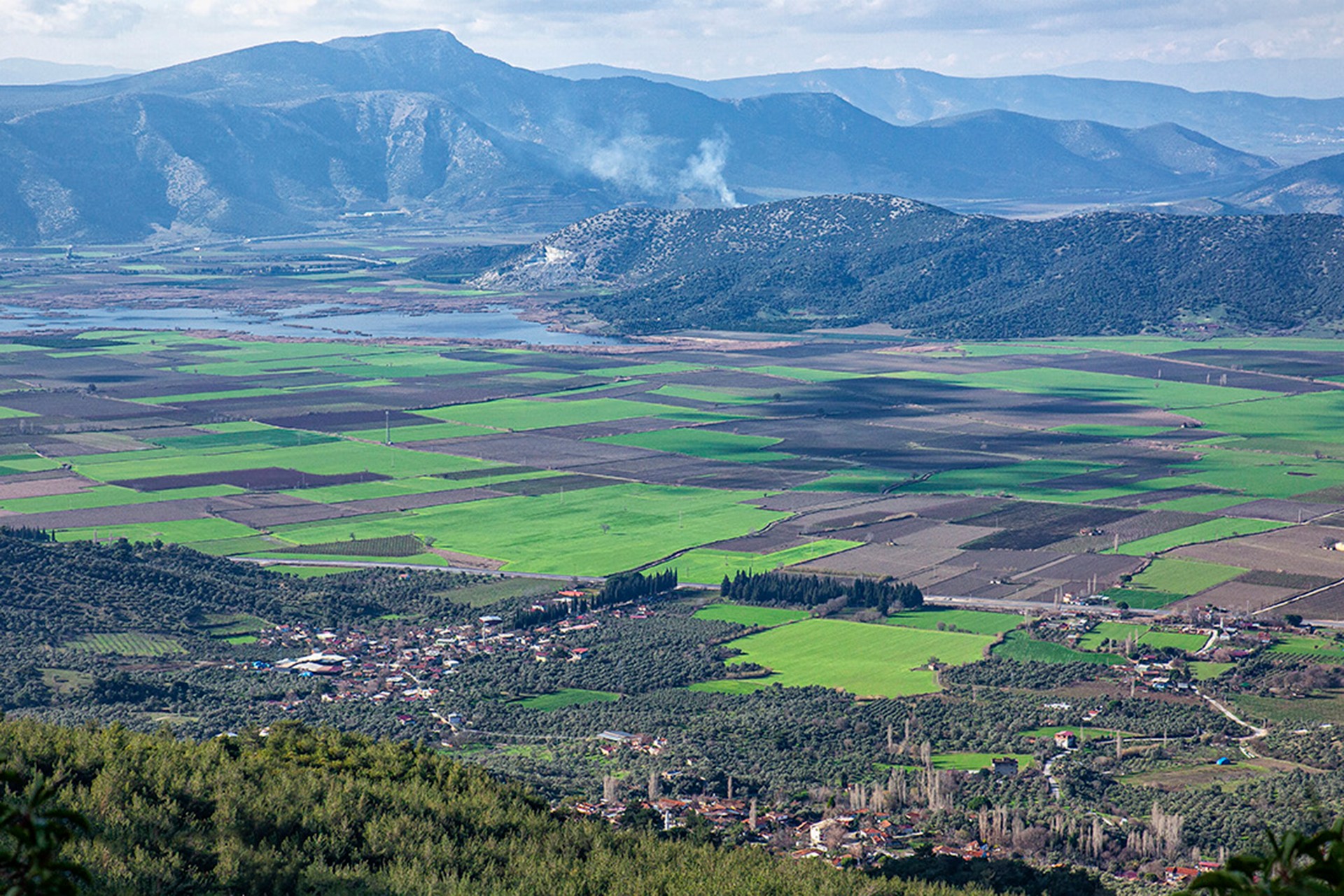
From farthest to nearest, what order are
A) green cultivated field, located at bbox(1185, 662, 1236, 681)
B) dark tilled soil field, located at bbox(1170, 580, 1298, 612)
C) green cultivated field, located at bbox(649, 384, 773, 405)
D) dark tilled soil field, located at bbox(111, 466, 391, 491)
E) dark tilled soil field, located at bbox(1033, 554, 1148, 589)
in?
green cultivated field, located at bbox(649, 384, 773, 405) < dark tilled soil field, located at bbox(111, 466, 391, 491) < dark tilled soil field, located at bbox(1033, 554, 1148, 589) < dark tilled soil field, located at bbox(1170, 580, 1298, 612) < green cultivated field, located at bbox(1185, 662, 1236, 681)

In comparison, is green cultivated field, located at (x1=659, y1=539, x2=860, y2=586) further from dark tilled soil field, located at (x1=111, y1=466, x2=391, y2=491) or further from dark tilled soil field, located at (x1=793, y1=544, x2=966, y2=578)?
dark tilled soil field, located at (x1=111, y1=466, x2=391, y2=491)

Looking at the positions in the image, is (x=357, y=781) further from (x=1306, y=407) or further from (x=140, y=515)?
(x=1306, y=407)

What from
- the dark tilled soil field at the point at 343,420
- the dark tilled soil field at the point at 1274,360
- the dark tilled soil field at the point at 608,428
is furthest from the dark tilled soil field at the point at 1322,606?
the dark tilled soil field at the point at 1274,360

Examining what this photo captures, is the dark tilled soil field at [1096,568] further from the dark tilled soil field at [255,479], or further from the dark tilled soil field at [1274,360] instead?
the dark tilled soil field at [1274,360]

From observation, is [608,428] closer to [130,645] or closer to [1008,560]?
[1008,560]

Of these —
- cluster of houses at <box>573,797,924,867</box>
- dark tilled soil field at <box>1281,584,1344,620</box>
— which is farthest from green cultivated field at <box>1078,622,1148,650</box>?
cluster of houses at <box>573,797,924,867</box>

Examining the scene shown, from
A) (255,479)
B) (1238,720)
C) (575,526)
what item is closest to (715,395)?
(255,479)
